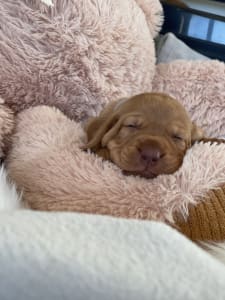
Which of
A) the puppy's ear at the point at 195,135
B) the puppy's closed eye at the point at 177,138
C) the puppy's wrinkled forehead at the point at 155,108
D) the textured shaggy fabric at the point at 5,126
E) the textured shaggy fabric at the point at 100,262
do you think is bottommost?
the textured shaggy fabric at the point at 5,126

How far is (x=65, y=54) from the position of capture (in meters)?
1.22

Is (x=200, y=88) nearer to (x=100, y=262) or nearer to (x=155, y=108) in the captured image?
(x=155, y=108)

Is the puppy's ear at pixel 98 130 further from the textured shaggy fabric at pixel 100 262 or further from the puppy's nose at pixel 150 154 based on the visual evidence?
the textured shaggy fabric at pixel 100 262

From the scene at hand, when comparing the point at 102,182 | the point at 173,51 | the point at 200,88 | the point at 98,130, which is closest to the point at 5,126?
the point at 98,130

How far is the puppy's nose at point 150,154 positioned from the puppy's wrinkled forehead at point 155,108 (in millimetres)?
85

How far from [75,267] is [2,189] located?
44cm

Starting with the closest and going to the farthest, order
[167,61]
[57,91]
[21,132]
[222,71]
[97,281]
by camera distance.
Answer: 1. [97,281]
2. [21,132]
3. [57,91]
4. [222,71]
5. [167,61]

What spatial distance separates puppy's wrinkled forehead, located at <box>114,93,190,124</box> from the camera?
102cm

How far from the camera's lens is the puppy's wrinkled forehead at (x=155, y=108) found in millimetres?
1018

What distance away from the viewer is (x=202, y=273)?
48 cm

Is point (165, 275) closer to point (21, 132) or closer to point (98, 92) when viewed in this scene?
point (21, 132)

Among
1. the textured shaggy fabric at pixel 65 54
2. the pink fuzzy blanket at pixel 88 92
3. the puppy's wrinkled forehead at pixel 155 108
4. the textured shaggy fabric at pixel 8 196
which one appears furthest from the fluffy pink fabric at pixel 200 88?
the textured shaggy fabric at pixel 8 196

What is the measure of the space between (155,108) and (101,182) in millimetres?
183

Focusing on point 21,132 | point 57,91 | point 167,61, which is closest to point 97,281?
point 21,132
